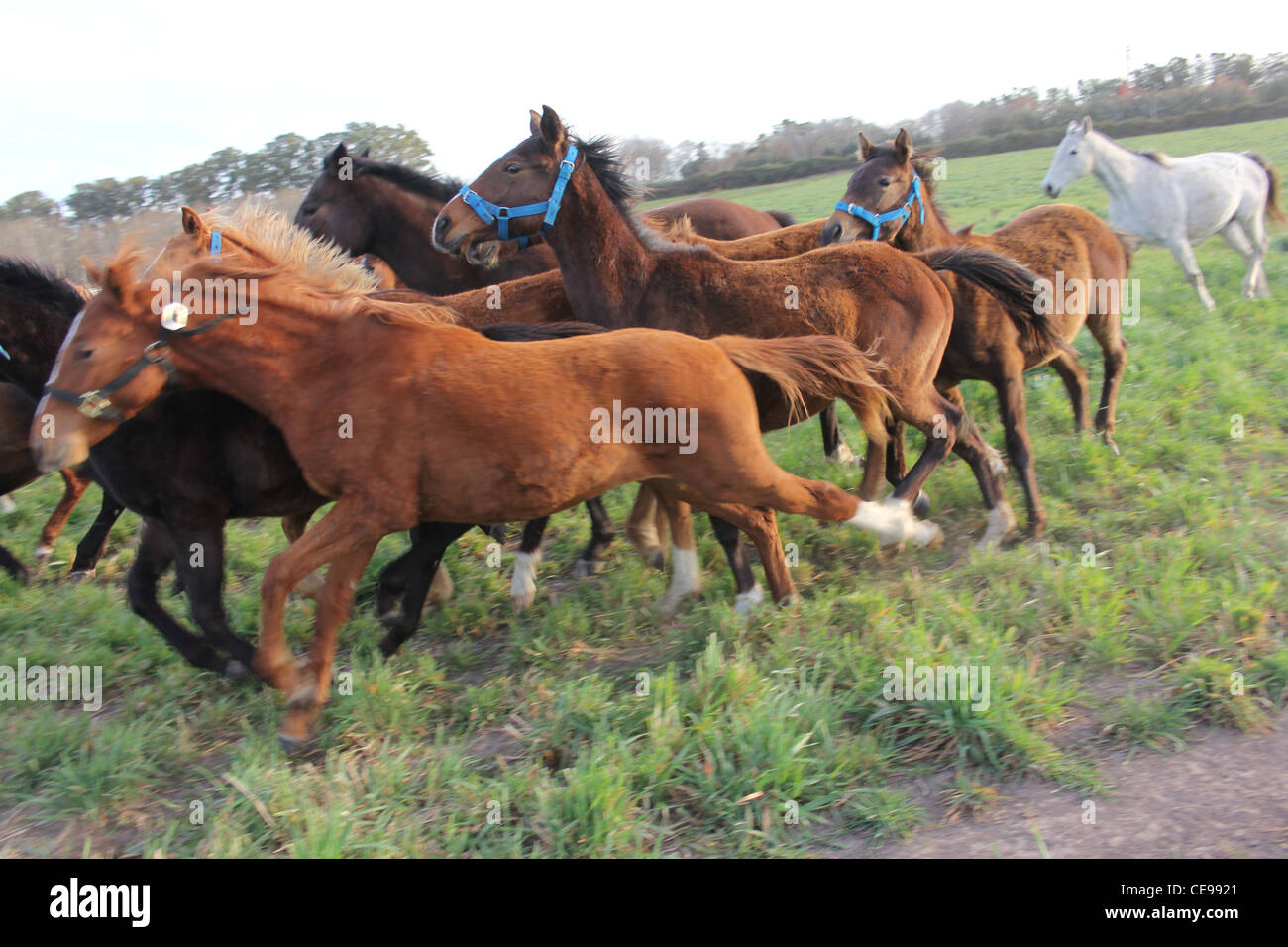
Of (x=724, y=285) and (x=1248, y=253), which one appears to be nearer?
(x=724, y=285)

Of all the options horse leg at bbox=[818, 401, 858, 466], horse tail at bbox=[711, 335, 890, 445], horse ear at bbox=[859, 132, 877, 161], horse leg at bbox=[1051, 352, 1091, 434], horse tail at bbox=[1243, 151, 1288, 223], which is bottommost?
horse leg at bbox=[818, 401, 858, 466]

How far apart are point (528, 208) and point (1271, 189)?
1137cm

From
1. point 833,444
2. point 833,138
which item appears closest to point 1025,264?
point 833,444

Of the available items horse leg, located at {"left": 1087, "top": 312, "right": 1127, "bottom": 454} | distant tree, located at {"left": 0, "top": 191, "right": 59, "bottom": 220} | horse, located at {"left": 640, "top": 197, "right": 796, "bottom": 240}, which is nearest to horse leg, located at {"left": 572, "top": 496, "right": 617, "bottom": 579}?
horse leg, located at {"left": 1087, "top": 312, "right": 1127, "bottom": 454}

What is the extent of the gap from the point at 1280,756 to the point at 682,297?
3.06 metres

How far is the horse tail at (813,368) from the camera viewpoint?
4.07 metres

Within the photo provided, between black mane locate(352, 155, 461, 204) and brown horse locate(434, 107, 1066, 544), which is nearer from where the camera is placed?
brown horse locate(434, 107, 1066, 544)

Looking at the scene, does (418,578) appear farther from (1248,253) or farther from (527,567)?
(1248,253)

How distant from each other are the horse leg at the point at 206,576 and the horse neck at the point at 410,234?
3.44 metres

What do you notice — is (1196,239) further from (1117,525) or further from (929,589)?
(929,589)

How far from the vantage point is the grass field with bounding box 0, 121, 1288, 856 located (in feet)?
10.0

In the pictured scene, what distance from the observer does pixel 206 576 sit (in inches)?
158

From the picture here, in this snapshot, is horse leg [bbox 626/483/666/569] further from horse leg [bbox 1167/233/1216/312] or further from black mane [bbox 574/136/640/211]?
horse leg [bbox 1167/233/1216/312]

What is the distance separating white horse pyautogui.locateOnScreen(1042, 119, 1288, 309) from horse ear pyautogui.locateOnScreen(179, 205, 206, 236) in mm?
10315
